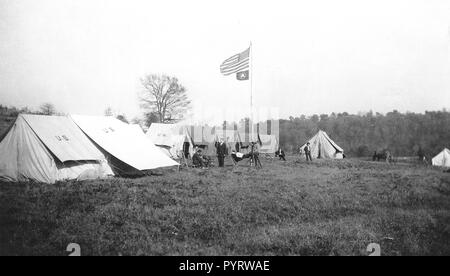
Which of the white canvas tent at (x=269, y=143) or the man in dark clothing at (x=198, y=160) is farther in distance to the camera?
the white canvas tent at (x=269, y=143)

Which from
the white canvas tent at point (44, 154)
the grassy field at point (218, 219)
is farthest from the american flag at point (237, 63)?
the grassy field at point (218, 219)

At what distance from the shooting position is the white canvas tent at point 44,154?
1029cm

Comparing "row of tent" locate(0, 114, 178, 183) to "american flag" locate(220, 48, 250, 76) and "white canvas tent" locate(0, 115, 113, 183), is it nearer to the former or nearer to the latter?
"white canvas tent" locate(0, 115, 113, 183)

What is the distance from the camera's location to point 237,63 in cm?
1786

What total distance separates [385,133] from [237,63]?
138 feet

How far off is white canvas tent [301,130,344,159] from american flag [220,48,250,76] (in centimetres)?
1565

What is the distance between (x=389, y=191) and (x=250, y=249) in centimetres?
698

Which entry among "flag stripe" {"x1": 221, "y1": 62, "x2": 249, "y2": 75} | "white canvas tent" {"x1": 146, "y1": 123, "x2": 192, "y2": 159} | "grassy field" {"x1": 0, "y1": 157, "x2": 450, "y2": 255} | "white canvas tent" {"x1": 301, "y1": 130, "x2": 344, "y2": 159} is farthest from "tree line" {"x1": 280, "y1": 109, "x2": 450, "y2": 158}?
"grassy field" {"x1": 0, "y1": 157, "x2": 450, "y2": 255}

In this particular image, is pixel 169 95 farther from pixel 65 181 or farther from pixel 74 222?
pixel 74 222

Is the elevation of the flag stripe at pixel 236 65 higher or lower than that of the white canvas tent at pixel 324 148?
higher

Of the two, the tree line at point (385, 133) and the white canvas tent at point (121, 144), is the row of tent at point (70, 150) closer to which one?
the white canvas tent at point (121, 144)

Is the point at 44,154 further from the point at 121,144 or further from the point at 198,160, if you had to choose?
the point at 198,160

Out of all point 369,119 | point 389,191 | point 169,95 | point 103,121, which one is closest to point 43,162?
point 103,121

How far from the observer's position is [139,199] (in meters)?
7.76
